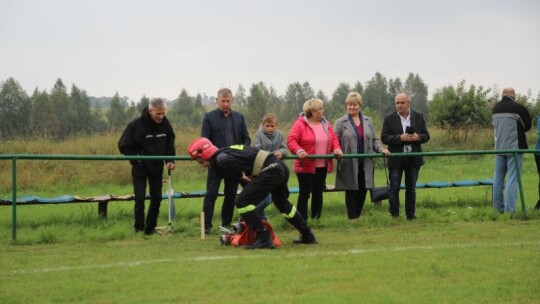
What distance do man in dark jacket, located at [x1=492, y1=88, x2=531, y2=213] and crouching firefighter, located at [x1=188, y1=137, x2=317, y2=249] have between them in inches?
183

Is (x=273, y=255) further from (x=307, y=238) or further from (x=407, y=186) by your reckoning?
(x=407, y=186)

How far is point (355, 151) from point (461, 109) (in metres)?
22.4

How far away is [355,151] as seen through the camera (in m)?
11.9

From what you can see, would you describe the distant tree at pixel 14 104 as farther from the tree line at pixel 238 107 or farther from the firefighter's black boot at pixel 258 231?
the firefighter's black boot at pixel 258 231

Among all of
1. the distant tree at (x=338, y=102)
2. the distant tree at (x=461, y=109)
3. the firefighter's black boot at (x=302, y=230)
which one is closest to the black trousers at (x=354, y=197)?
the firefighter's black boot at (x=302, y=230)

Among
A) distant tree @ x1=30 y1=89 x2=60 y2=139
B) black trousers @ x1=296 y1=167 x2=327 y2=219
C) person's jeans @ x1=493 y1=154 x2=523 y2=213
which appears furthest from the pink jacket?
distant tree @ x1=30 y1=89 x2=60 y2=139

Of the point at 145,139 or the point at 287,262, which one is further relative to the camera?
the point at 145,139

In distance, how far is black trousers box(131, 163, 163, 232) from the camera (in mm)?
10891

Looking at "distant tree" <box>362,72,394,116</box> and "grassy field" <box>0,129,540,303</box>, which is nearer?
"grassy field" <box>0,129,540,303</box>

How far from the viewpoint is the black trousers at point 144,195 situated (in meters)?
10.9

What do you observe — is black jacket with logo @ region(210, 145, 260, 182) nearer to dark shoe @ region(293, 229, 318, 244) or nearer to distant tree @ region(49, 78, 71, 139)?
dark shoe @ region(293, 229, 318, 244)

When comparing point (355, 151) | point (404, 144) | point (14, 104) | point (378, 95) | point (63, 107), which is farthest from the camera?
point (378, 95)

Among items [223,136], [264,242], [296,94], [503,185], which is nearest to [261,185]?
[264,242]

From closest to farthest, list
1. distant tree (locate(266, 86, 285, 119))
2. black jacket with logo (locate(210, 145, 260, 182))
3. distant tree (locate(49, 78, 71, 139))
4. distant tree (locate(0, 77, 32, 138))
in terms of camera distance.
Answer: black jacket with logo (locate(210, 145, 260, 182))
distant tree (locate(0, 77, 32, 138))
distant tree (locate(49, 78, 71, 139))
distant tree (locate(266, 86, 285, 119))
